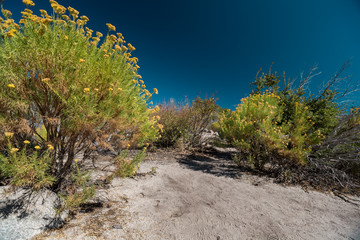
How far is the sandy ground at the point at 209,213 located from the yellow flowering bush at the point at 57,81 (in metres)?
0.89

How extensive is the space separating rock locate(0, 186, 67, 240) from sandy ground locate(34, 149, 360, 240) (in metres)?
0.12

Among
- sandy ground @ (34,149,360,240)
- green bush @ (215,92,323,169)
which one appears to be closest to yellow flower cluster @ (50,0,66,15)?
sandy ground @ (34,149,360,240)

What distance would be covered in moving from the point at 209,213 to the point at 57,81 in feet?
7.79

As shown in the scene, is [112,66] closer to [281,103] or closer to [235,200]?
[235,200]

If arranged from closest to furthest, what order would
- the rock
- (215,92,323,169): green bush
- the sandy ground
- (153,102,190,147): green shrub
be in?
1. the rock
2. the sandy ground
3. (215,92,323,169): green bush
4. (153,102,190,147): green shrub

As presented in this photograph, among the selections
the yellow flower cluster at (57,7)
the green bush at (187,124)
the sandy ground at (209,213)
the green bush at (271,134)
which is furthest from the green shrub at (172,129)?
the yellow flower cluster at (57,7)

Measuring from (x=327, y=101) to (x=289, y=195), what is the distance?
3000 mm

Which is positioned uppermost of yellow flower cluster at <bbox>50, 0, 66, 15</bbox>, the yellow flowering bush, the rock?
yellow flower cluster at <bbox>50, 0, 66, 15</bbox>

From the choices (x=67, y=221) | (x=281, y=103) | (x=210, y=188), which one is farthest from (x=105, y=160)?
(x=281, y=103)

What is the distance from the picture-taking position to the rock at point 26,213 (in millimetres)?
1445

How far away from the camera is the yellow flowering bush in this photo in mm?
1468

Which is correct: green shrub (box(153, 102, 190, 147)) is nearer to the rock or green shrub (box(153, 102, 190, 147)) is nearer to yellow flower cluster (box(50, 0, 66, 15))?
the rock

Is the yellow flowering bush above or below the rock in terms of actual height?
above

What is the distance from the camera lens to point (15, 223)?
4.83 feet
